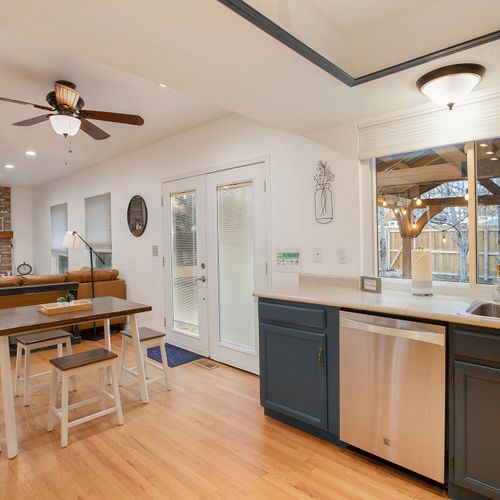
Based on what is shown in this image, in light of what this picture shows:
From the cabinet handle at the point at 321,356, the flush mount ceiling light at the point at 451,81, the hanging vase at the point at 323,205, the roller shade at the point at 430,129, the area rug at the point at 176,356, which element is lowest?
the area rug at the point at 176,356

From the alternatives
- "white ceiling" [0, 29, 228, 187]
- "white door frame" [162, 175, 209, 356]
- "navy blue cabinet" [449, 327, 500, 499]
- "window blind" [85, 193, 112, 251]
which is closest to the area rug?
"white door frame" [162, 175, 209, 356]

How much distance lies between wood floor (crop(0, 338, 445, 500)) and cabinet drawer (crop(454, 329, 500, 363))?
2.55 ft

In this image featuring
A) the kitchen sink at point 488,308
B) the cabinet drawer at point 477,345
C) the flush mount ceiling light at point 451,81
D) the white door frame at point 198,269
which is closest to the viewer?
the cabinet drawer at point 477,345

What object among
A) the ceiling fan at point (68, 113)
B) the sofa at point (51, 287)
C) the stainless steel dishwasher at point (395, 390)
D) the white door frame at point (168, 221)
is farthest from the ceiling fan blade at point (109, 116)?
the sofa at point (51, 287)

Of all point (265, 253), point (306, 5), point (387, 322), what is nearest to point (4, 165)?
point (265, 253)

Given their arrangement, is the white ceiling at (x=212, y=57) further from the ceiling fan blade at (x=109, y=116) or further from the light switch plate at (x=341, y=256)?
the light switch plate at (x=341, y=256)

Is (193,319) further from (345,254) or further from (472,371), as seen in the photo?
(472,371)

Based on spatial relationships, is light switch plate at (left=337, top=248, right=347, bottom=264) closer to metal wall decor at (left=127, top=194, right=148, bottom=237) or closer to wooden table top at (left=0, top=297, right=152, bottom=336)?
wooden table top at (left=0, top=297, right=152, bottom=336)

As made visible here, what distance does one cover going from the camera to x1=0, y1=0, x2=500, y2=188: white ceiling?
1479 mm

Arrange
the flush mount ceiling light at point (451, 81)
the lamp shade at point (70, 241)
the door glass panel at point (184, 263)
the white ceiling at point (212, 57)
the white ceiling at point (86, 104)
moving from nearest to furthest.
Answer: the white ceiling at point (212, 57) < the flush mount ceiling light at point (451, 81) < the white ceiling at point (86, 104) < the door glass panel at point (184, 263) < the lamp shade at point (70, 241)

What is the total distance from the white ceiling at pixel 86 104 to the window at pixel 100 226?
0.67m

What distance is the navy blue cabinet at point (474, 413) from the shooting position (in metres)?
A: 1.67

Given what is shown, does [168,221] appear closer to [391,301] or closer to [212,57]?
[212,57]

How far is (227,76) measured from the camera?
201 centimetres
